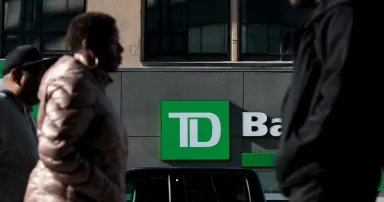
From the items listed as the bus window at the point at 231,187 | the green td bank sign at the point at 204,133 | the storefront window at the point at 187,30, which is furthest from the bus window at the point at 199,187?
the storefront window at the point at 187,30

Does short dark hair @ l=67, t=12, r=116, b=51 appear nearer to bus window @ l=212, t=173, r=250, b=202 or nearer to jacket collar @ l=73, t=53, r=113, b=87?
jacket collar @ l=73, t=53, r=113, b=87

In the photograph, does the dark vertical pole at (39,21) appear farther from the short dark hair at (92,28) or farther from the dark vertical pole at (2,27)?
the short dark hair at (92,28)

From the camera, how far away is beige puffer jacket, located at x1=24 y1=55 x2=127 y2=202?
3.71 m

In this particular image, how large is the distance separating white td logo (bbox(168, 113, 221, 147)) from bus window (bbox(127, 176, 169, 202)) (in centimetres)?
861

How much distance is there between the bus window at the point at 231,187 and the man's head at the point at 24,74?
4.02 m

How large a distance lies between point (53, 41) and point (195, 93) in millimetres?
2949

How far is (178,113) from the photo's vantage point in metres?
17.0

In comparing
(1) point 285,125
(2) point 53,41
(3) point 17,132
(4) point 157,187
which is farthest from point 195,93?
(1) point 285,125

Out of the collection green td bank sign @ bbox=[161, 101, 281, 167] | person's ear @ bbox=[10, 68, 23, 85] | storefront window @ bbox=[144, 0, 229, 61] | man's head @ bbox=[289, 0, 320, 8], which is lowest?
green td bank sign @ bbox=[161, 101, 281, 167]

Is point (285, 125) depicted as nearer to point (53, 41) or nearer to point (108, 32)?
point (108, 32)

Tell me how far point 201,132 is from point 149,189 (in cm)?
874

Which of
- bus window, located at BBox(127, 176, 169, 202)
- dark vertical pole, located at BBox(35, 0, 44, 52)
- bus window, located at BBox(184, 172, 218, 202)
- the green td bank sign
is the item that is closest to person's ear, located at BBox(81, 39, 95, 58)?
bus window, located at BBox(127, 176, 169, 202)

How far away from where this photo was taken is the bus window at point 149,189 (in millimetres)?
8141

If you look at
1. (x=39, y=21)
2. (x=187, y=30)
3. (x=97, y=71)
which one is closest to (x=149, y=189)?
(x=97, y=71)
